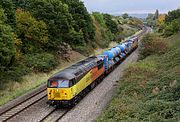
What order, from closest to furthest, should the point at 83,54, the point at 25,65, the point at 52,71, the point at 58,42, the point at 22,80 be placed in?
1. the point at 22,80
2. the point at 25,65
3. the point at 52,71
4. the point at 58,42
5. the point at 83,54

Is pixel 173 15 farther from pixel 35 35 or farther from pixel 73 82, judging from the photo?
pixel 73 82

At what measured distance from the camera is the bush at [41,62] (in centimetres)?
4391

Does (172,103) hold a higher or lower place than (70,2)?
lower

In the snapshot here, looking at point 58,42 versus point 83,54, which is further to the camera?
point 83,54

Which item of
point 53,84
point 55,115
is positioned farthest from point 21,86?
point 55,115

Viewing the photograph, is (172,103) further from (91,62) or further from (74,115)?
(91,62)

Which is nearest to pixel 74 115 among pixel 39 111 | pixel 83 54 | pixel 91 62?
pixel 39 111

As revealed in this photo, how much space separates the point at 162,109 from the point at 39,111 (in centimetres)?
1117

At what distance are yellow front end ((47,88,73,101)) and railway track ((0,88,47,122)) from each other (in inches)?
93.7

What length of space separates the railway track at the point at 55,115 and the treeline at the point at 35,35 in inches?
349

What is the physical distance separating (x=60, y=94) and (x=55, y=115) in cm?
191

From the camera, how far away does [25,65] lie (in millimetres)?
42875

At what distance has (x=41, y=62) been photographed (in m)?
45.3

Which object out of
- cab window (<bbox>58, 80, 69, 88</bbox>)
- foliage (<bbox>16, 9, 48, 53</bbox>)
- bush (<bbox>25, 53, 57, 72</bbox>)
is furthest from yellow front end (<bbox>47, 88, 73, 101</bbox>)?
foliage (<bbox>16, 9, 48, 53</bbox>)
